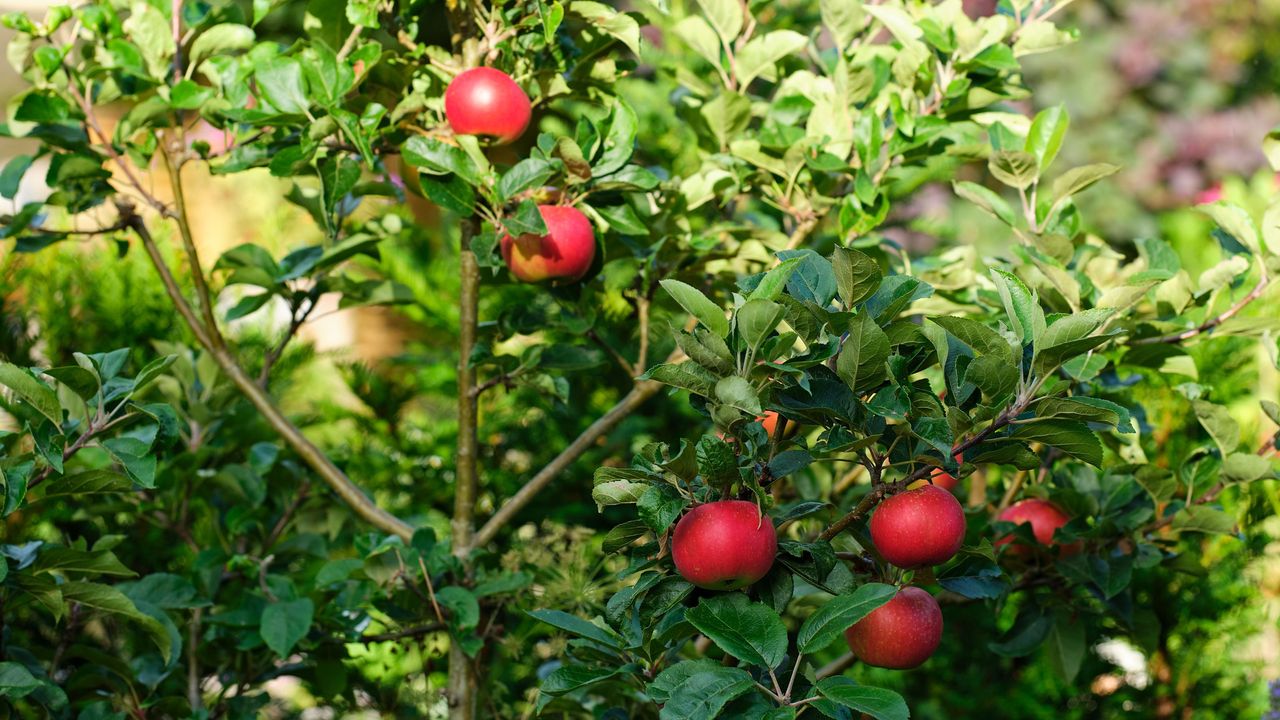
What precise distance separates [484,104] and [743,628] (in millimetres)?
571

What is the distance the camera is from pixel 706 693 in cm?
80

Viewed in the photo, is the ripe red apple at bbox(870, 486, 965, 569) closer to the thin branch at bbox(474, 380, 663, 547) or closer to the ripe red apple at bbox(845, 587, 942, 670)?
the ripe red apple at bbox(845, 587, 942, 670)

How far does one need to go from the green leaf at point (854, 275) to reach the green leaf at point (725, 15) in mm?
596

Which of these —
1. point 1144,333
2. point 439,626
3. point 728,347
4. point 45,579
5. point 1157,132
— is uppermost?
point 728,347

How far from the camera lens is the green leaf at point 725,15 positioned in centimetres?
135

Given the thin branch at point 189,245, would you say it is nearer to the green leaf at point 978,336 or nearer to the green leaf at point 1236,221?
the green leaf at point 978,336

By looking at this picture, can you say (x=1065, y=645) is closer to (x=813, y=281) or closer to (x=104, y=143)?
(x=813, y=281)

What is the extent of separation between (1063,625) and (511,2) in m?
0.93

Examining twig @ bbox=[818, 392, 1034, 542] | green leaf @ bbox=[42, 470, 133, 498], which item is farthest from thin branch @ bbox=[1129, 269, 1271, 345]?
green leaf @ bbox=[42, 470, 133, 498]

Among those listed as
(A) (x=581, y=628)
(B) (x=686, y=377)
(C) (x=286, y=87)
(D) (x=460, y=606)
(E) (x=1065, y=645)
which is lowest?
(E) (x=1065, y=645)

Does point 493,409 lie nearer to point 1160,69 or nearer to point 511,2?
point 511,2

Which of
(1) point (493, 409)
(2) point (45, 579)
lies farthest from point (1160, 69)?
(2) point (45, 579)

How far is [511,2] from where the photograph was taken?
4.02 feet

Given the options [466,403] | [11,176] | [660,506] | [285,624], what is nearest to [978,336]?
[660,506]
